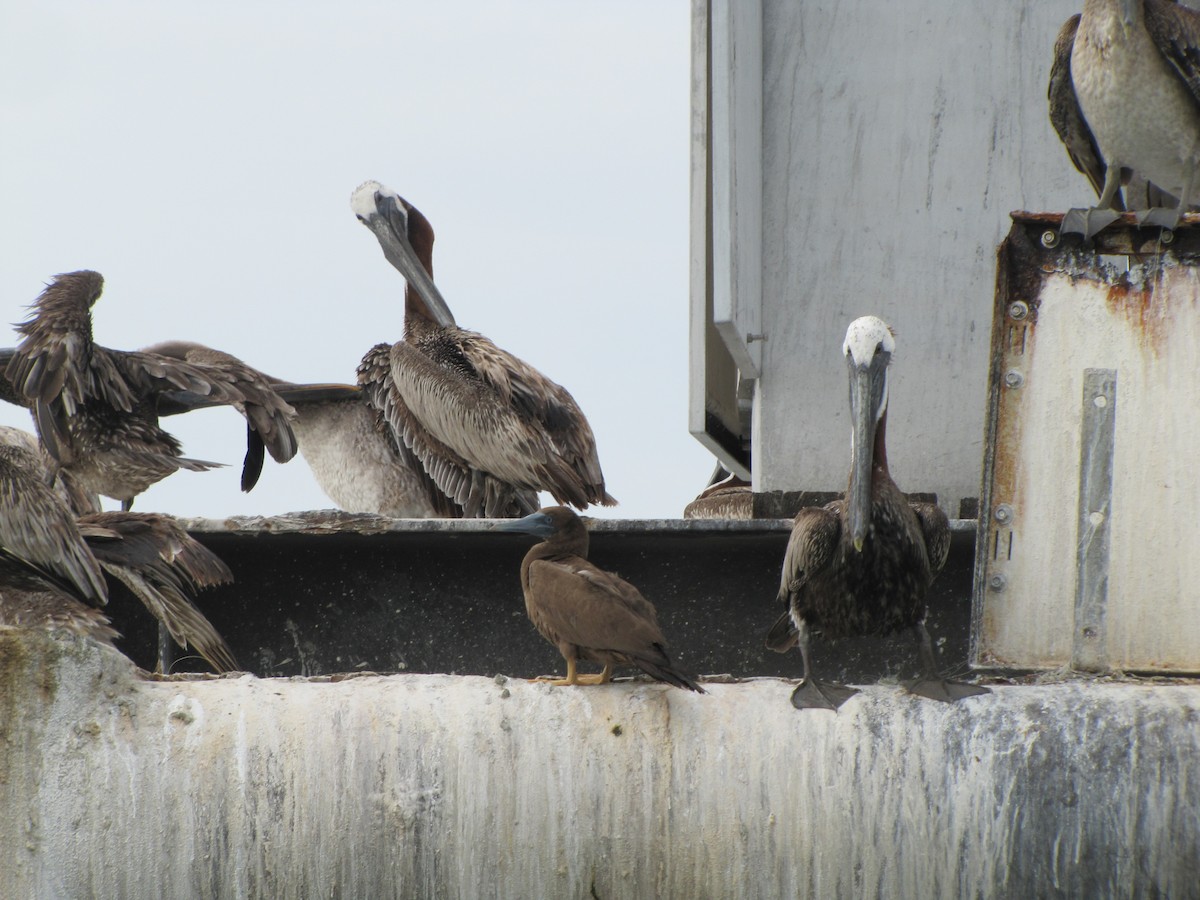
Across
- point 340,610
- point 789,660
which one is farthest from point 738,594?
point 340,610

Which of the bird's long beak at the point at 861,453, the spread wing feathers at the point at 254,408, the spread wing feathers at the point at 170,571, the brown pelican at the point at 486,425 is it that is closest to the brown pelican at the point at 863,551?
the bird's long beak at the point at 861,453

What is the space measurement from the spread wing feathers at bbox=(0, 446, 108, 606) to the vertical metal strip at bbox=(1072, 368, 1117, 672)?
3036 mm

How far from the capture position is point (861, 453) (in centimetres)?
425

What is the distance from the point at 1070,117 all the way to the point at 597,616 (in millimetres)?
2866

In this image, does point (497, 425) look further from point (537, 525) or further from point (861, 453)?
point (861, 453)

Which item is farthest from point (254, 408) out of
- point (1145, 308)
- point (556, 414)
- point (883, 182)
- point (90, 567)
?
point (1145, 308)

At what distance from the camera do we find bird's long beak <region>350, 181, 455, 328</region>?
24.6 ft

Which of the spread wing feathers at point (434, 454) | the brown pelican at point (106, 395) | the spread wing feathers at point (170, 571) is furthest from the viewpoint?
the spread wing feathers at point (434, 454)

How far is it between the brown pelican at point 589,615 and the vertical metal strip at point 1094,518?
3.11 ft

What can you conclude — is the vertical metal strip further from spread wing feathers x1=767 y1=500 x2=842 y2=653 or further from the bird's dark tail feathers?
the bird's dark tail feathers

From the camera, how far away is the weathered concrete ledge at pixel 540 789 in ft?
10.5

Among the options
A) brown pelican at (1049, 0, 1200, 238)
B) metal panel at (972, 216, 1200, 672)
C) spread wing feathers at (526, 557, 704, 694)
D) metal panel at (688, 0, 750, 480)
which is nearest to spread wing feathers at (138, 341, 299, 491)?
metal panel at (688, 0, 750, 480)

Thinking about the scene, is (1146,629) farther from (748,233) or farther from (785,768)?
(748,233)

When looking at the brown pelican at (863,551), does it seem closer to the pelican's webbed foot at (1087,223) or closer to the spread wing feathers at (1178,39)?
the pelican's webbed foot at (1087,223)
